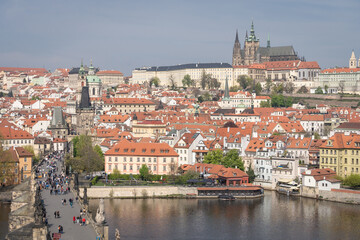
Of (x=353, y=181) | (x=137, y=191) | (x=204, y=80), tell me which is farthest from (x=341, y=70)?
(x=137, y=191)

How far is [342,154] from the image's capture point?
5747 centimetres

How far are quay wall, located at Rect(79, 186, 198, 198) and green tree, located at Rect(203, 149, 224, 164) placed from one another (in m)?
6.75

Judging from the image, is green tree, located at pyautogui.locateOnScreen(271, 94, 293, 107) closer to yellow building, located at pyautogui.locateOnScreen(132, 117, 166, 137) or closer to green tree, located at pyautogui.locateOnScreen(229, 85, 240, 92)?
green tree, located at pyautogui.locateOnScreen(229, 85, 240, 92)

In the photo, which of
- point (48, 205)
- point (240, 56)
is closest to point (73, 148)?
point (48, 205)

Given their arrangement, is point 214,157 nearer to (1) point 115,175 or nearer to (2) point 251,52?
(1) point 115,175

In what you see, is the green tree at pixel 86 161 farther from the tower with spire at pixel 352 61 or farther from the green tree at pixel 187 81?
the tower with spire at pixel 352 61

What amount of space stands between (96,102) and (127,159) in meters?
61.0

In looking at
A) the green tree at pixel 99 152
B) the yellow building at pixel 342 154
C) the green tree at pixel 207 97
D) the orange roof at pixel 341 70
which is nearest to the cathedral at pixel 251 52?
the orange roof at pixel 341 70

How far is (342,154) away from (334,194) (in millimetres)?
5922

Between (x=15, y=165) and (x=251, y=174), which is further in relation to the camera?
(x=251, y=174)

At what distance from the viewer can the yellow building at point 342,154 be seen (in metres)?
56.8

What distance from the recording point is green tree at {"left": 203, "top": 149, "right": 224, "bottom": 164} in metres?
60.4

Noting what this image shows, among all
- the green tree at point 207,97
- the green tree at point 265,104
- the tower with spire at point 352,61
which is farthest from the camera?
the tower with spire at point 352,61

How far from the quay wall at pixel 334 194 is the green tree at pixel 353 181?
132cm
